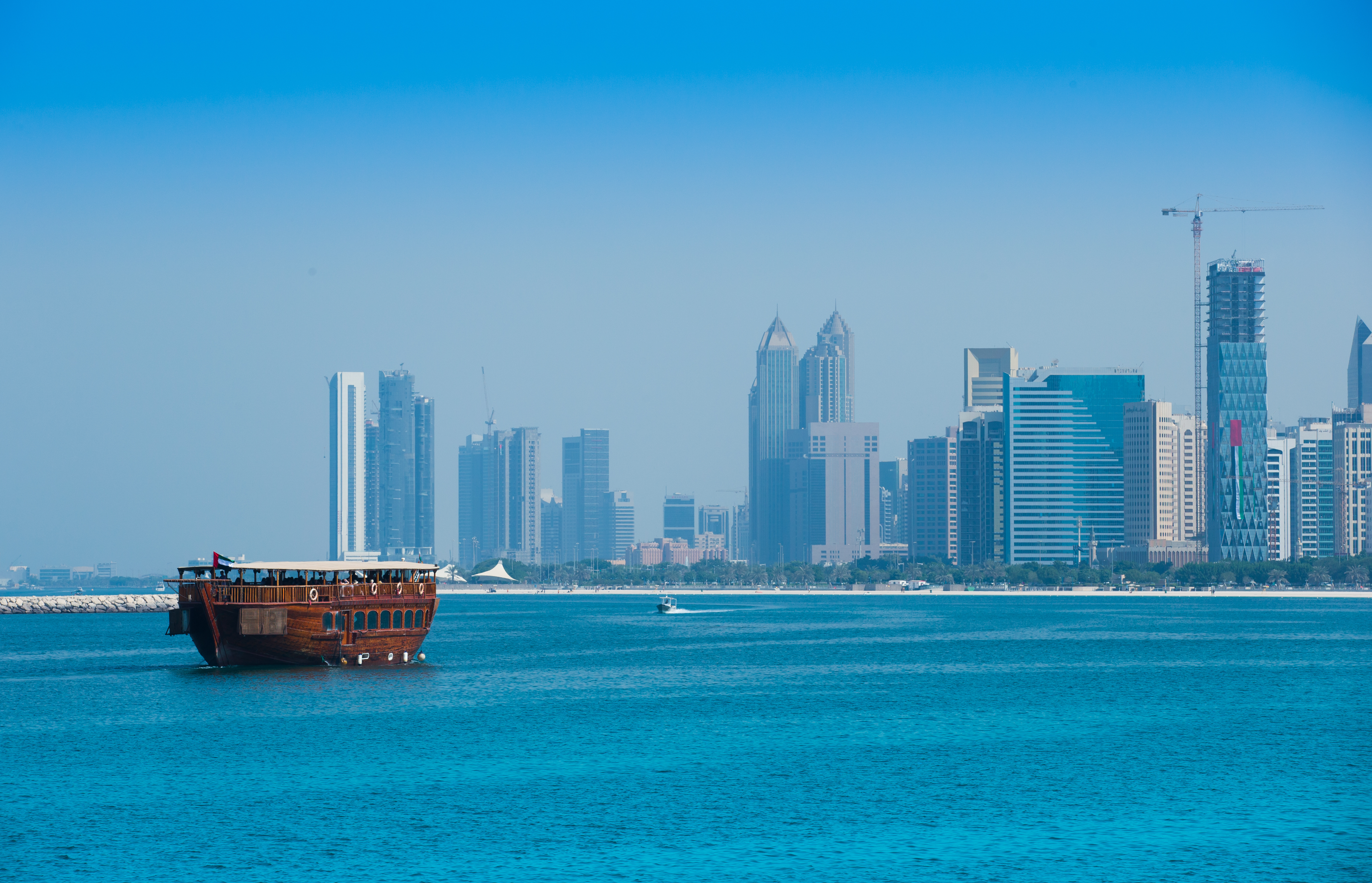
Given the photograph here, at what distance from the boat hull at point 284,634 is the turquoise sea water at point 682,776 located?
2188 millimetres

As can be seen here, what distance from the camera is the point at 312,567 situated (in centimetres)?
11812

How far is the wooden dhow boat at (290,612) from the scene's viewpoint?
117 m

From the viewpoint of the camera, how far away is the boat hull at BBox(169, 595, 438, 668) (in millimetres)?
117062

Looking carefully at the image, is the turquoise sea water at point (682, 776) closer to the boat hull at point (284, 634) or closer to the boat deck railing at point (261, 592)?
the boat hull at point (284, 634)

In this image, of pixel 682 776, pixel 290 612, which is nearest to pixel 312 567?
pixel 290 612

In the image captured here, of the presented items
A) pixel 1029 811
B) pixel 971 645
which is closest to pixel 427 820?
pixel 1029 811

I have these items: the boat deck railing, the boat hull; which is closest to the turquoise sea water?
the boat hull

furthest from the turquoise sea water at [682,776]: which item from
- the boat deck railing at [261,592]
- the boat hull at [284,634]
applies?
the boat deck railing at [261,592]

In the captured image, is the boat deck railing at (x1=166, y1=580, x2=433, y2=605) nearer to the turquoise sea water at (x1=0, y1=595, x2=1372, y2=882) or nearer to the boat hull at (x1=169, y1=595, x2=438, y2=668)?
the boat hull at (x1=169, y1=595, x2=438, y2=668)

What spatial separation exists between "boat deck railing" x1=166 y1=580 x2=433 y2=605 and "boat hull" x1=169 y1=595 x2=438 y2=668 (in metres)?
0.45

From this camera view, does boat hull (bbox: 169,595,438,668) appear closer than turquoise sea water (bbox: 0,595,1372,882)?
No

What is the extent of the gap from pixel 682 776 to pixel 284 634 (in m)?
56.7

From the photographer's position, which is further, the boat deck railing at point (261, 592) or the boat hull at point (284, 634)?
the boat hull at point (284, 634)

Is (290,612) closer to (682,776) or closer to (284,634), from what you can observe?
(284,634)
